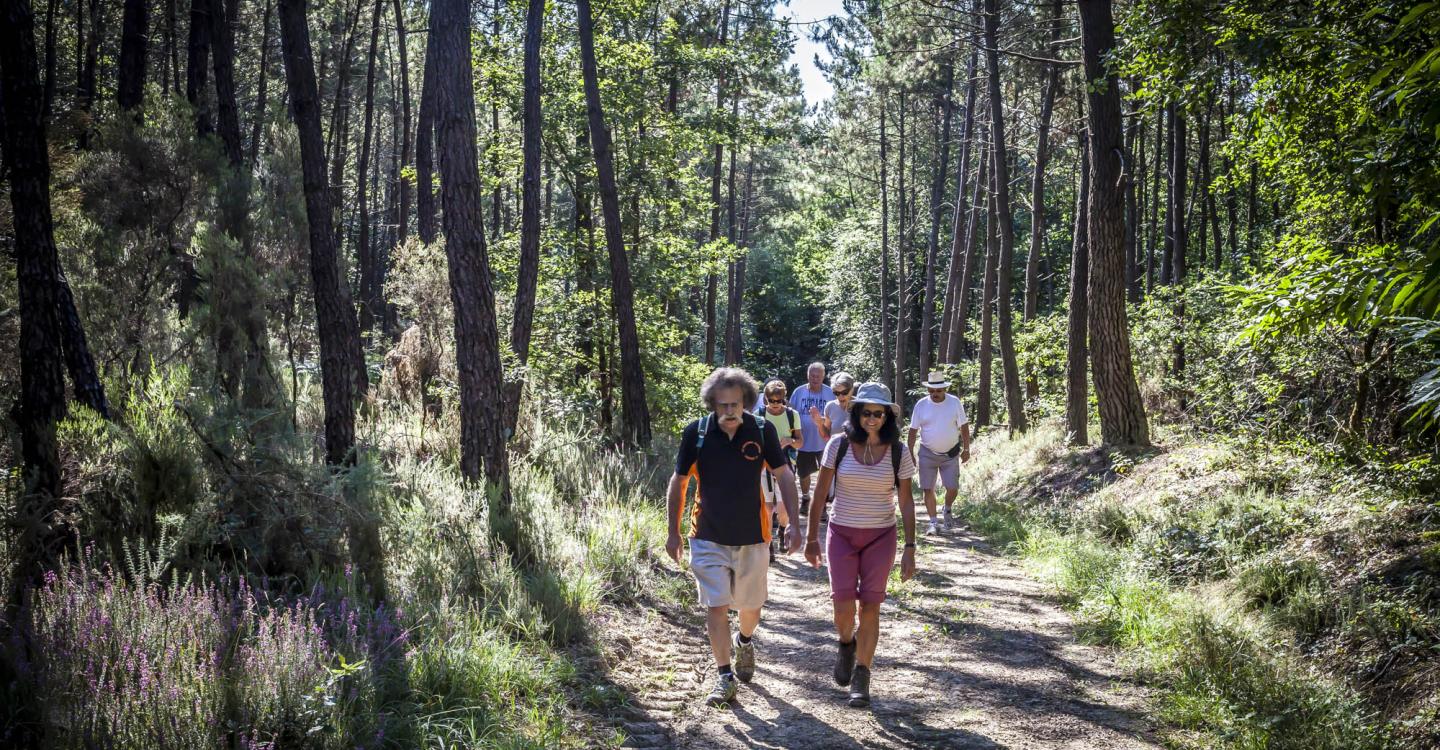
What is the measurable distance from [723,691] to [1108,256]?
31.1 feet

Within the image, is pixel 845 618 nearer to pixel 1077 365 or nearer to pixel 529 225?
pixel 1077 365

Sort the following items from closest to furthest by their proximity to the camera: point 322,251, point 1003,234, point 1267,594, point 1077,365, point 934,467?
point 1267,594 < point 322,251 < point 934,467 < point 1077,365 < point 1003,234

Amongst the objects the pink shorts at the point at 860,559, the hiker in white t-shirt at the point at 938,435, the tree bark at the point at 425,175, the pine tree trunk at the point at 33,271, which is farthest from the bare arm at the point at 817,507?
the tree bark at the point at 425,175

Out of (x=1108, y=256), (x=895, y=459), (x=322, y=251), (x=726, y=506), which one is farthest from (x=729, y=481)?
(x=1108, y=256)

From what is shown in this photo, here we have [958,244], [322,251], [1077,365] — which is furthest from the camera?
[958,244]

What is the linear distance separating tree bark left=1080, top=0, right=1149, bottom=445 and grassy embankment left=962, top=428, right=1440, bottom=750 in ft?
7.37

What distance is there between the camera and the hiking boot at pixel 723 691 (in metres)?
5.81

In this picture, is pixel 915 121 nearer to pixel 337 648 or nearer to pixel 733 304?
pixel 733 304

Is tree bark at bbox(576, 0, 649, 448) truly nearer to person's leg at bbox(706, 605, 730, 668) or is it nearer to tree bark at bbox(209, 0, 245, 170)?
tree bark at bbox(209, 0, 245, 170)

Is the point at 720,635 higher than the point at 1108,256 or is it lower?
lower

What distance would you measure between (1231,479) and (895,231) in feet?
128

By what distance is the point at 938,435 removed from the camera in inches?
459

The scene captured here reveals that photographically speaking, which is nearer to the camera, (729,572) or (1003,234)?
(729,572)

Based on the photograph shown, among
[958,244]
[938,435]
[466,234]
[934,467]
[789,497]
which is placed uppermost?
[958,244]
